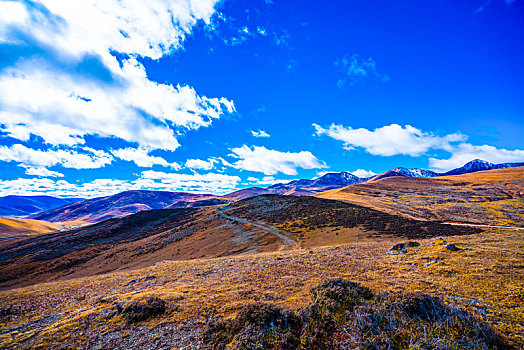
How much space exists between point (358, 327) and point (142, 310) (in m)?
9.34

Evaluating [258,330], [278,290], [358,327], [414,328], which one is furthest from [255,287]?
[414,328]

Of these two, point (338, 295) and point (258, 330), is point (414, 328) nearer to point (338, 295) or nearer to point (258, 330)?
point (338, 295)

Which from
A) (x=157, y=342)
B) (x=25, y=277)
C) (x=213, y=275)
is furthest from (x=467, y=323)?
(x=25, y=277)

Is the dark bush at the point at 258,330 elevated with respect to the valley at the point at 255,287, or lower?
elevated

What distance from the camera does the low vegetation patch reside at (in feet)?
19.2

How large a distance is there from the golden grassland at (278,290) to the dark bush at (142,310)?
36cm

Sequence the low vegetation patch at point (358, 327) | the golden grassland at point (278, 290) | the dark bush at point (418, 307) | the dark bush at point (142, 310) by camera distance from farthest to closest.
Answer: the dark bush at point (142, 310) → the golden grassland at point (278, 290) → the dark bush at point (418, 307) → the low vegetation patch at point (358, 327)

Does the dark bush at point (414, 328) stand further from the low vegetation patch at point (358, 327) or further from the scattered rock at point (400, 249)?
the scattered rock at point (400, 249)

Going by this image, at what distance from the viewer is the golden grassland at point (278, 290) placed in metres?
8.73

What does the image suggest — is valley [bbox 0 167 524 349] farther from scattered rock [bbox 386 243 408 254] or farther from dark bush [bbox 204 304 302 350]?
dark bush [bbox 204 304 302 350]

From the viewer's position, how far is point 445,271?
41.2ft

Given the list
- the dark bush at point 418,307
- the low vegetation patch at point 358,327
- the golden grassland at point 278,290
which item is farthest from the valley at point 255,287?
the dark bush at point 418,307

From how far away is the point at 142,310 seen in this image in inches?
388

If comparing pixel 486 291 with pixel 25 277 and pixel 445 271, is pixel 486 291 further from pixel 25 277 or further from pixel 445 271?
pixel 25 277
